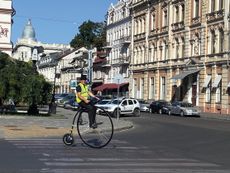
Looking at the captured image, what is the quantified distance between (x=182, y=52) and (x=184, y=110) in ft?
49.3

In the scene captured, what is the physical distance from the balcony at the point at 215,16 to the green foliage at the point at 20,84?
27807 mm

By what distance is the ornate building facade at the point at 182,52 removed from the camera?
5872 centimetres

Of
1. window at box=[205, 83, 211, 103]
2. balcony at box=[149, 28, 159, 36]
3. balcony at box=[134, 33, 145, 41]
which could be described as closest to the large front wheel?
window at box=[205, 83, 211, 103]

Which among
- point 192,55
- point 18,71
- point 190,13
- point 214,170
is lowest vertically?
point 214,170

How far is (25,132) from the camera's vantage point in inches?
880

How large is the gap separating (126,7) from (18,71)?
5781cm

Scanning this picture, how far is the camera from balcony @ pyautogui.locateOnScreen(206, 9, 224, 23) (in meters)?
58.8

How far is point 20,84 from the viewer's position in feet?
114

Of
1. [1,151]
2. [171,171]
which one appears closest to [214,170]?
[171,171]

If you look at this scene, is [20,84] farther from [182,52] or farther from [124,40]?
[124,40]

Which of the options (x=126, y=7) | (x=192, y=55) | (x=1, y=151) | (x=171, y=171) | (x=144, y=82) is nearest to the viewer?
(x=171, y=171)

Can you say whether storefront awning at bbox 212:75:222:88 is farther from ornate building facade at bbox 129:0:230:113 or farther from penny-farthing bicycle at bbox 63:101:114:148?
penny-farthing bicycle at bbox 63:101:114:148

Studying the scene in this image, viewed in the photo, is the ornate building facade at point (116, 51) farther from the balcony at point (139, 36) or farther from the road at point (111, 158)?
the road at point (111, 158)

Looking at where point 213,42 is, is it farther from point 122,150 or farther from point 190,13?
point 122,150
